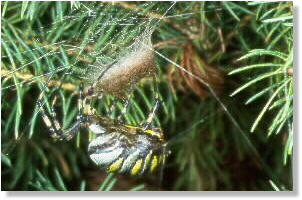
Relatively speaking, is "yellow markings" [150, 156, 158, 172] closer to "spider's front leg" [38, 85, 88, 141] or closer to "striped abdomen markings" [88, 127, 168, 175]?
"striped abdomen markings" [88, 127, 168, 175]

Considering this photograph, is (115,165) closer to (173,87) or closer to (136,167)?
(136,167)

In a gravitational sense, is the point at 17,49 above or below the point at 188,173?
above

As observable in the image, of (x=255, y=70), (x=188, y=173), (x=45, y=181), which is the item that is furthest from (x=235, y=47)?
(x=45, y=181)

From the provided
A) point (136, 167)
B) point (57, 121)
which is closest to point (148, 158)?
point (136, 167)

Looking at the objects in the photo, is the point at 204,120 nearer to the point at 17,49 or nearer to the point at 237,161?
the point at 237,161

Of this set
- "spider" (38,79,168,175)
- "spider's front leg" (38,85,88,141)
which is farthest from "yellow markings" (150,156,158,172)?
"spider's front leg" (38,85,88,141)

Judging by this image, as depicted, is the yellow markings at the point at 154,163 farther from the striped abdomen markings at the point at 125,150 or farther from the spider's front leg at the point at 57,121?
the spider's front leg at the point at 57,121

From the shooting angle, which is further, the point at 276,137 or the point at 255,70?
the point at 276,137
